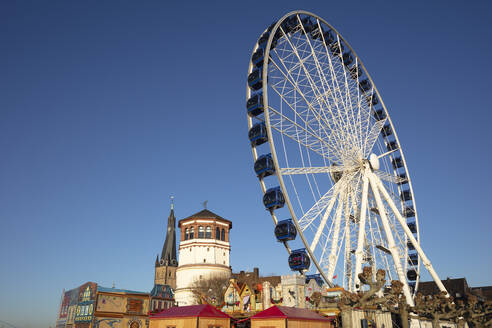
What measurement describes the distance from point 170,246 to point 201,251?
6203cm

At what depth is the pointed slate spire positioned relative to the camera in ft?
385

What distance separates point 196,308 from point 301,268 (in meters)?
7.14

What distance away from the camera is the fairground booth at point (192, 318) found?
2265 centimetres

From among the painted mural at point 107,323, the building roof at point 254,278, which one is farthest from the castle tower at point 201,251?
the painted mural at point 107,323

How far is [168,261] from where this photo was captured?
117 meters

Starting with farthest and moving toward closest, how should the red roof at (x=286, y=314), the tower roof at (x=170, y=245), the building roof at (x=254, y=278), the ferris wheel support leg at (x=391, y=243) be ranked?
the tower roof at (x=170, y=245) → the building roof at (x=254, y=278) → the ferris wheel support leg at (x=391, y=243) → the red roof at (x=286, y=314)

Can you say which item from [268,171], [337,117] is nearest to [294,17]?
[337,117]

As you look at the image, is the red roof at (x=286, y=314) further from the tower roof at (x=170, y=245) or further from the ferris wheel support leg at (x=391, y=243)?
the tower roof at (x=170, y=245)

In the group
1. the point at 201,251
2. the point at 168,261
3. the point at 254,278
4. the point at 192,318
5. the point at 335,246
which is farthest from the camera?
the point at 168,261

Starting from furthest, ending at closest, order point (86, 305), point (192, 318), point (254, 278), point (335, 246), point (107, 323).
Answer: point (254, 278)
point (86, 305)
point (107, 323)
point (335, 246)
point (192, 318)

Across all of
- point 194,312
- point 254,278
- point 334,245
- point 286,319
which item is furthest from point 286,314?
point 254,278

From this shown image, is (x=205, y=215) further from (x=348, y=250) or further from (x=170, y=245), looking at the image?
(x=170, y=245)

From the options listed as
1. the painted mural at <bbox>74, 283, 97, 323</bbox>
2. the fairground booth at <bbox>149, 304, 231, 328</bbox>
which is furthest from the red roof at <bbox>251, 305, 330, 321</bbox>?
the painted mural at <bbox>74, 283, 97, 323</bbox>

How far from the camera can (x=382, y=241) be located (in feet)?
106
